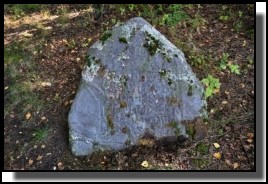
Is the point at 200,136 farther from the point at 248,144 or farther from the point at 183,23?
the point at 183,23

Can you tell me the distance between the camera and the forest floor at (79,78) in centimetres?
430

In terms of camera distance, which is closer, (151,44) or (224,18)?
(151,44)

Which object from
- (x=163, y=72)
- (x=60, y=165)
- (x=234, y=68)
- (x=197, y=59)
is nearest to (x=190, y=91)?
(x=163, y=72)

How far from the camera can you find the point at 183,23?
6160mm

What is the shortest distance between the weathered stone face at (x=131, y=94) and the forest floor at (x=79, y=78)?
253 mm

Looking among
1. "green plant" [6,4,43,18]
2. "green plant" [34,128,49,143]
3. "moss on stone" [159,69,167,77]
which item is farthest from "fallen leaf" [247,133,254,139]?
"green plant" [6,4,43,18]

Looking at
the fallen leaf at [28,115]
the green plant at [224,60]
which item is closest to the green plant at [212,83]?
the green plant at [224,60]

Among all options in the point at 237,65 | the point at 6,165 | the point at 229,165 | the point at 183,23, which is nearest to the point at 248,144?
the point at 229,165

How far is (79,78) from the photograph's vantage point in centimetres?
539

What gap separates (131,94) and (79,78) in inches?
58.1

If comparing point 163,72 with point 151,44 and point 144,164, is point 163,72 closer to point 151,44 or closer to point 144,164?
point 151,44

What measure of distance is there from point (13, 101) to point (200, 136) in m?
2.82

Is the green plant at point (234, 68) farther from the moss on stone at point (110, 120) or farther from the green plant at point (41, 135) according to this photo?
the green plant at point (41, 135)

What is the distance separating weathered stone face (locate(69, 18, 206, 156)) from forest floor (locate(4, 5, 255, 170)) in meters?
0.25
